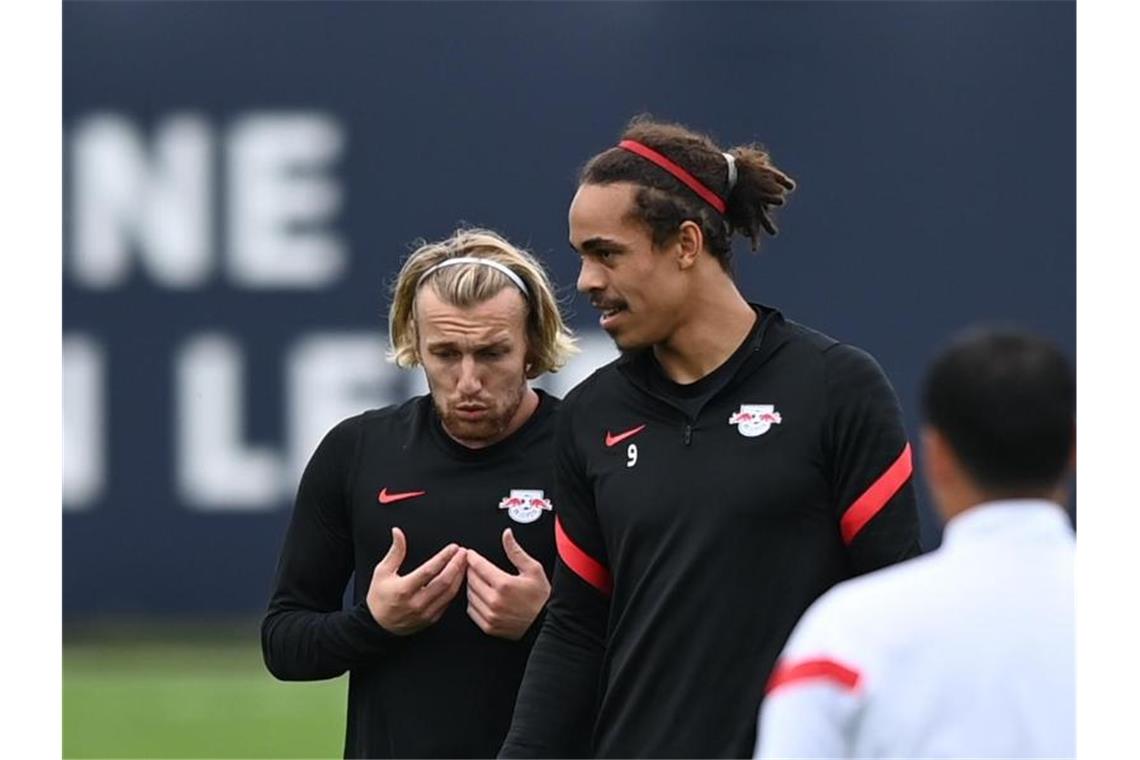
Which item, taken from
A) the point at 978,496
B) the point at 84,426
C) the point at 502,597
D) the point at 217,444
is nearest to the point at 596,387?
the point at 502,597

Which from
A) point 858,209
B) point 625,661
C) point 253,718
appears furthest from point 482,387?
point 858,209

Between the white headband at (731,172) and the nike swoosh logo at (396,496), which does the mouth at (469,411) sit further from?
the white headband at (731,172)

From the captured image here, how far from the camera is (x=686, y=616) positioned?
3.24 metres

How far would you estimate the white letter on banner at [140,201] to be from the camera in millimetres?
10477

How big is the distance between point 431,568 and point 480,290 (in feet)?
1.66

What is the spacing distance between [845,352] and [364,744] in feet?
3.62

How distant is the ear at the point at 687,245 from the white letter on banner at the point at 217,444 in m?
7.09

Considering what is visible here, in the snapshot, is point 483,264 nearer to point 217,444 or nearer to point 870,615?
point 870,615

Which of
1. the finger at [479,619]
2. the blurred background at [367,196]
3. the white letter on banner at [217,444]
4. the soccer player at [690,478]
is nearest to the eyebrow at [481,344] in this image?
the soccer player at [690,478]

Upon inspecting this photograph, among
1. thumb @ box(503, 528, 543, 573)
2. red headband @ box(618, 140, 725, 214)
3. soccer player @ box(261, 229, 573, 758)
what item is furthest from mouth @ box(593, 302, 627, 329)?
thumb @ box(503, 528, 543, 573)

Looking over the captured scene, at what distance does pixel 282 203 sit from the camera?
10.5 meters

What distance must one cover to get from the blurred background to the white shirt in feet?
25.7
